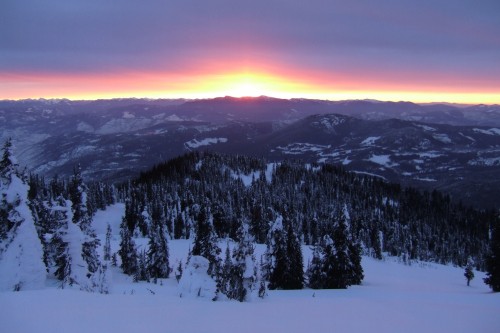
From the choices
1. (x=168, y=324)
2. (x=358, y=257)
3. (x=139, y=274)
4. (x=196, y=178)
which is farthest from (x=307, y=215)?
(x=168, y=324)

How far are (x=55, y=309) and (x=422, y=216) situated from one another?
202 metres

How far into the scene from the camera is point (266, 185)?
191m

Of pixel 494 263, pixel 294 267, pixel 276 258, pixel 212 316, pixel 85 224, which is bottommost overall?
pixel 494 263

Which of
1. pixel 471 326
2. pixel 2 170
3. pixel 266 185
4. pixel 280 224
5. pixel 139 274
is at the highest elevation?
pixel 2 170

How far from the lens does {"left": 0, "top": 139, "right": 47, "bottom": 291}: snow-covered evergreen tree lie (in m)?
26.7

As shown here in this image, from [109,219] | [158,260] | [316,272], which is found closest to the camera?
[316,272]

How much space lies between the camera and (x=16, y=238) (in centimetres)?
2761

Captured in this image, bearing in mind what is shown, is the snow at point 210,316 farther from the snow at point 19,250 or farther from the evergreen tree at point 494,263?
the evergreen tree at point 494,263

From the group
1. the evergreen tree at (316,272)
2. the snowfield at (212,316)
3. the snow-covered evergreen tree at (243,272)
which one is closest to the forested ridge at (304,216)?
the evergreen tree at (316,272)

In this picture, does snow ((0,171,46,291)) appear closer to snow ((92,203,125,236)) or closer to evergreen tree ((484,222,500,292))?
evergreen tree ((484,222,500,292))

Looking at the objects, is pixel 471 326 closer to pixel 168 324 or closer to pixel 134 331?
pixel 168 324

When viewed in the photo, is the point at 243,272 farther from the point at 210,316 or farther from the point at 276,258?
the point at 210,316

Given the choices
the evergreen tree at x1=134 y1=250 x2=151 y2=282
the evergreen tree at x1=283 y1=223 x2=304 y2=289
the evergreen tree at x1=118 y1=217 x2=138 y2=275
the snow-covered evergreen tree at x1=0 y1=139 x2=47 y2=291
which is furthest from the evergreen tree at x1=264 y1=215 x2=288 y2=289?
the snow-covered evergreen tree at x1=0 y1=139 x2=47 y2=291

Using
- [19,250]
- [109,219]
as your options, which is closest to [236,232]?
[19,250]
